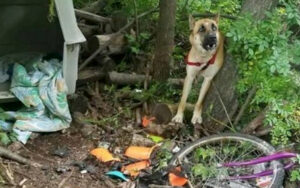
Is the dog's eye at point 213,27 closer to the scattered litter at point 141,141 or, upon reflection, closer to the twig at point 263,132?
the twig at point 263,132

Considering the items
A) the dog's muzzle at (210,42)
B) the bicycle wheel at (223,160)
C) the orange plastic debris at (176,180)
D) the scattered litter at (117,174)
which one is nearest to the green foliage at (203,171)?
the bicycle wheel at (223,160)

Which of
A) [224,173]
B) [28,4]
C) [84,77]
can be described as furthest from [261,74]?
[28,4]

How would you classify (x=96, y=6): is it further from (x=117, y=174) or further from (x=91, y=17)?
(x=117, y=174)

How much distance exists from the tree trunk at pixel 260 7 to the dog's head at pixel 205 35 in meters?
0.35

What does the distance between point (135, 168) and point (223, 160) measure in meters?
0.79

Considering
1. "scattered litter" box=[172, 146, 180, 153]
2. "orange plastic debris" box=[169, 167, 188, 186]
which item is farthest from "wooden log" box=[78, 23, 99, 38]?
"orange plastic debris" box=[169, 167, 188, 186]

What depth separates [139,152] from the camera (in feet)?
15.7

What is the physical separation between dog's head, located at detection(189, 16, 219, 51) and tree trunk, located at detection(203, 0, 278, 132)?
0.79 ft

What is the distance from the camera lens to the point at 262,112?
15.6 ft

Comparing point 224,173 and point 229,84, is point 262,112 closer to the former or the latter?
point 229,84

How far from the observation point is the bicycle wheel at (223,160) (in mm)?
4262

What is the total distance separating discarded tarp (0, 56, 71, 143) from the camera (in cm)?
497

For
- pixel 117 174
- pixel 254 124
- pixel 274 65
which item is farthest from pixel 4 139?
pixel 274 65

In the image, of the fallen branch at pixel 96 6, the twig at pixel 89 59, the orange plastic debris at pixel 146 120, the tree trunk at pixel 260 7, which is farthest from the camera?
the fallen branch at pixel 96 6
